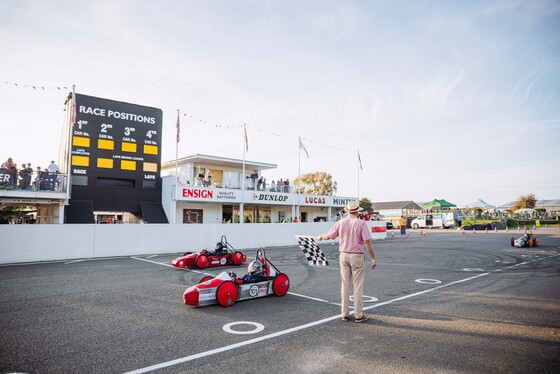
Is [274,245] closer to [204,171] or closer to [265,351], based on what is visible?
[204,171]

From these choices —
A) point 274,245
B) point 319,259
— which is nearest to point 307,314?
point 319,259

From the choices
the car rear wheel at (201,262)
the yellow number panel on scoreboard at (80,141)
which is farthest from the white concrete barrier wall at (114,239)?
the yellow number panel on scoreboard at (80,141)

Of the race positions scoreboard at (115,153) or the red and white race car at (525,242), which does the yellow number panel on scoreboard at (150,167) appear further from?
the red and white race car at (525,242)

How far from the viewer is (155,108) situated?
84.1 ft

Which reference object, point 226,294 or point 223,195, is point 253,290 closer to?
point 226,294

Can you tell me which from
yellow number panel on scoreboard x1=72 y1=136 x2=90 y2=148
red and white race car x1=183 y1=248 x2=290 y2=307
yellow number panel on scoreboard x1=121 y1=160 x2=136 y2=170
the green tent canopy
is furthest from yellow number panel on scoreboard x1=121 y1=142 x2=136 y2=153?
the green tent canopy

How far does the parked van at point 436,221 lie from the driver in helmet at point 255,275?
50.0 m

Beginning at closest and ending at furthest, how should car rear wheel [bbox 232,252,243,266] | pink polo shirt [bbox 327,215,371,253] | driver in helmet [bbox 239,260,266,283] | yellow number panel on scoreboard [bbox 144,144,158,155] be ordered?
pink polo shirt [bbox 327,215,371,253], driver in helmet [bbox 239,260,266,283], car rear wheel [bbox 232,252,243,266], yellow number panel on scoreboard [bbox 144,144,158,155]

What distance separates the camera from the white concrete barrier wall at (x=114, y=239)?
47.8 ft

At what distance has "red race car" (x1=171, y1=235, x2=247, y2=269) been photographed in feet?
39.7

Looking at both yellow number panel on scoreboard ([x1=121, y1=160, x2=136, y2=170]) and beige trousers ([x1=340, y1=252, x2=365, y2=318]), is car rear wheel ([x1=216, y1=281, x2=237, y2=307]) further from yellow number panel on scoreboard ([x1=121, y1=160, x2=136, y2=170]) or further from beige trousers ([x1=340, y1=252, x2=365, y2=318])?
yellow number panel on scoreboard ([x1=121, y1=160, x2=136, y2=170])

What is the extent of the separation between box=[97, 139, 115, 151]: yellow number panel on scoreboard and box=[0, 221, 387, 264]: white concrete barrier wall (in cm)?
852

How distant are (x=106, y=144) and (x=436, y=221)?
154 feet

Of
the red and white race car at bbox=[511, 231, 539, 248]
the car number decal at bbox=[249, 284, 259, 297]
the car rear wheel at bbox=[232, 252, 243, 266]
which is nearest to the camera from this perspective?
the car number decal at bbox=[249, 284, 259, 297]
